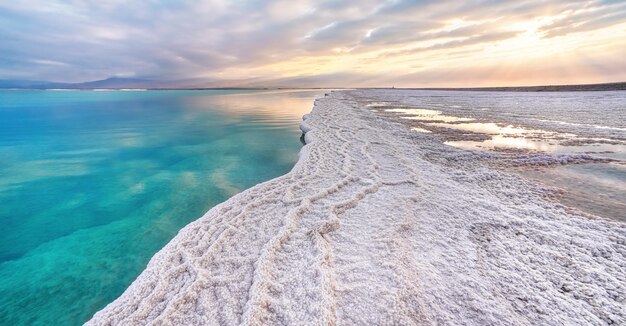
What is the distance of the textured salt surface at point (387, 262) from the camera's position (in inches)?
116

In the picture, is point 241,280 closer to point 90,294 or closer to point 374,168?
point 90,294

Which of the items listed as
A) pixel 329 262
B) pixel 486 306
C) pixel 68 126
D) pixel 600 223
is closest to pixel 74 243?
pixel 329 262

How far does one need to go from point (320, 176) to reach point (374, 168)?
1.59 metres

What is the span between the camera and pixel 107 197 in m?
7.54

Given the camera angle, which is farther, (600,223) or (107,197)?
(107,197)

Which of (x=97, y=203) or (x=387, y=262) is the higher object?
(x=387, y=262)

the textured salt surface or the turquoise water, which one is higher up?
the textured salt surface

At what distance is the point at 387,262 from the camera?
3.72 m

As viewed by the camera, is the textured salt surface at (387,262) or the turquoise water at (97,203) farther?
the turquoise water at (97,203)

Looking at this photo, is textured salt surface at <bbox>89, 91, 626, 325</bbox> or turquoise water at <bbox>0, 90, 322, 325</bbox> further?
turquoise water at <bbox>0, 90, 322, 325</bbox>

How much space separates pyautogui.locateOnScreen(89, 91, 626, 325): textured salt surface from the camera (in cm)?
296

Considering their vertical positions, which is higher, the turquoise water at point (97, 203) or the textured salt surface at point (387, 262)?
the textured salt surface at point (387, 262)

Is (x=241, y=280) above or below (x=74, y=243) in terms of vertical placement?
above

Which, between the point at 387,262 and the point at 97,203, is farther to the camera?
the point at 97,203
